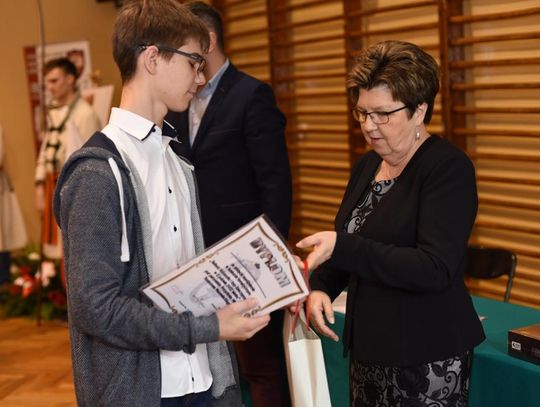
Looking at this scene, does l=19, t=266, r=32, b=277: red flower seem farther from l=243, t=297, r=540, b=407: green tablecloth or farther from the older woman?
the older woman

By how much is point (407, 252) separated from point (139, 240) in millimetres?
678

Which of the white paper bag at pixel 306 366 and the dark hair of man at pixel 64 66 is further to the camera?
the dark hair of man at pixel 64 66

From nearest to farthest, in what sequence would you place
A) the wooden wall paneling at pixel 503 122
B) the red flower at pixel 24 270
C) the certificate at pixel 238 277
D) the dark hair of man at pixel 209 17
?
the certificate at pixel 238 277, the dark hair of man at pixel 209 17, the wooden wall paneling at pixel 503 122, the red flower at pixel 24 270

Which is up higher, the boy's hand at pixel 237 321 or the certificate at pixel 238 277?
the certificate at pixel 238 277

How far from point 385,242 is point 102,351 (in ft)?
2.62

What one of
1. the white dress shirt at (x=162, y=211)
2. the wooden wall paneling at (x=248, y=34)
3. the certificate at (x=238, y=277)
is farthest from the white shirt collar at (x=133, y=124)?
the wooden wall paneling at (x=248, y=34)

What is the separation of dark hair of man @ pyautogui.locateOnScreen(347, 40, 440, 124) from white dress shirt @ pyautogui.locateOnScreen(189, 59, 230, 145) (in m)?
1.48

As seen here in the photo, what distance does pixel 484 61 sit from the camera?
4191 millimetres

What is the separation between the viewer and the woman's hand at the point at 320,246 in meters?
2.15

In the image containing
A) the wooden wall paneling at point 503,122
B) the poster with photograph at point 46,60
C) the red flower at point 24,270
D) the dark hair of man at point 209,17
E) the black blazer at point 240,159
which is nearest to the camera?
the black blazer at point 240,159

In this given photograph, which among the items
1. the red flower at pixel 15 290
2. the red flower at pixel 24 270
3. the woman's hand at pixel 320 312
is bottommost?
the red flower at pixel 15 290

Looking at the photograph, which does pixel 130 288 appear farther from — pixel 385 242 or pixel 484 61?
pixel 484 61

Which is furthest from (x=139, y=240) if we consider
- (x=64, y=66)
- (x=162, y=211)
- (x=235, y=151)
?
(x=64, y=66)

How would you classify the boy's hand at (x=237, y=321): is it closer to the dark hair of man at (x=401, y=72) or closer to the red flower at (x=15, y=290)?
the dark hair of man at (x=401, y=72)
